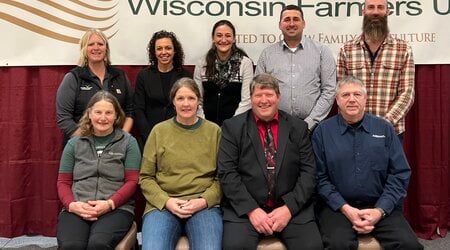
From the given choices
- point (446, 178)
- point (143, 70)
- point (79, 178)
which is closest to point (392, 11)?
point (446, 178)

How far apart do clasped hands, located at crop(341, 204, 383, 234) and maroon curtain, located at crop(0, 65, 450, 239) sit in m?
1.43

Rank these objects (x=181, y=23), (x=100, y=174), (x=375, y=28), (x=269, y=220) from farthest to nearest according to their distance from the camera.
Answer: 1. (x=181, y=23)
2. (x=375, y=28)
3. (x=100, y=174)
4. (x=269, y=220)

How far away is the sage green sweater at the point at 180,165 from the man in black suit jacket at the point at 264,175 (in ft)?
0.28

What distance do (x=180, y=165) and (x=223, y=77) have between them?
820mm

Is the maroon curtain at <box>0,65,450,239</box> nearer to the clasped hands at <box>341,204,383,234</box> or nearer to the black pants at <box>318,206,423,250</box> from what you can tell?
the black pants at <box>318,206,423,250</box>

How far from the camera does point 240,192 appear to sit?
2.65 meters

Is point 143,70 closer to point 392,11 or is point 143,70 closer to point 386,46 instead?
point 386,46

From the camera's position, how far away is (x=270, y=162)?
2.71m

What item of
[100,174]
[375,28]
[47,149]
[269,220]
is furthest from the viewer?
[47,149]

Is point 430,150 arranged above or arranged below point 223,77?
below

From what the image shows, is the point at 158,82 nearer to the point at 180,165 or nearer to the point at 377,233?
the point at 180,165

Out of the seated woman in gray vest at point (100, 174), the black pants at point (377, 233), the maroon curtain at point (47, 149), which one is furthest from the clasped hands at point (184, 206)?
the maroon curtain at point (47, 149)

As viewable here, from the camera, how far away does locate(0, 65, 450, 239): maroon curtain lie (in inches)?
147

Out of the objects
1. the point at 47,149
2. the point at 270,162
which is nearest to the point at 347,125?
the point at 270,162
